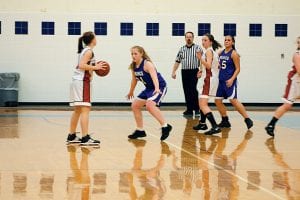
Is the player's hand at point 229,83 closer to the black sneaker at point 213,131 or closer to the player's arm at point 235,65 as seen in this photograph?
the player's arm at point 235,65

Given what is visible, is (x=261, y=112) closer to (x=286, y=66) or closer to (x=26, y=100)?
(x=286, y=66)

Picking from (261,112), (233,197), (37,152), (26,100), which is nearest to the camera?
(233,197)

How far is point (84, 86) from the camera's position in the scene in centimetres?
1269

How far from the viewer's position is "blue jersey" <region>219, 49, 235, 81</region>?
615 inches

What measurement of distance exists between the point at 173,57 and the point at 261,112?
3.41 m

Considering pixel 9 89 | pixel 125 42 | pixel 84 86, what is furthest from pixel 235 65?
pixel 9 89

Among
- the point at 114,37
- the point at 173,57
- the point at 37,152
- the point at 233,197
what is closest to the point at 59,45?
the point at 114,37

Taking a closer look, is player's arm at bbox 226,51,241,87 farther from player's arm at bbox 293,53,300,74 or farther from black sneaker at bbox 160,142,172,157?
black sneaker at bbox 160,142,172,157

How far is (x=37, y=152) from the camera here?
37.9 feet

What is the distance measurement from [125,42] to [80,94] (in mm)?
10331

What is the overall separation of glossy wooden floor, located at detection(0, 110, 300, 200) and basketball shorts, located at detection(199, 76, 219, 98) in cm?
80

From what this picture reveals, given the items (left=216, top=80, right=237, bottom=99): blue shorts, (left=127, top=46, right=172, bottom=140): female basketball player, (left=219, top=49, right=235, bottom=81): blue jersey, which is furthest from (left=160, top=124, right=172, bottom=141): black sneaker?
(left=219, top=49, right=235, bottom=81): blue jersey

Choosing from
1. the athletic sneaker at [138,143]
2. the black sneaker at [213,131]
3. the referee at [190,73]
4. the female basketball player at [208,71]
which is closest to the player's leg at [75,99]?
the athletic sneaker at [138,143]

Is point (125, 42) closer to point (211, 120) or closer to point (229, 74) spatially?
point (229, 74)
